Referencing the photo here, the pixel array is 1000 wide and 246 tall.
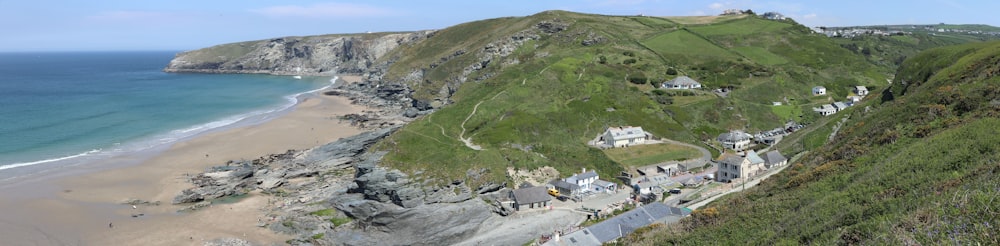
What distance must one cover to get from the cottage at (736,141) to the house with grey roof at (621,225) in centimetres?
3276

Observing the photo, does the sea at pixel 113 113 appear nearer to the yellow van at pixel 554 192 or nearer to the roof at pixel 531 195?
the roof at pixel 531 195

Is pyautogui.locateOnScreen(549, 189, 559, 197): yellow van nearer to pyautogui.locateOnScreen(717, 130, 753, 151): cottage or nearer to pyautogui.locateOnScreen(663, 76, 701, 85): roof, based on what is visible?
pyautogui.locateOnScreen(717, 130, 753, 151): cottage

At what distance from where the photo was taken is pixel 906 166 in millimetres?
25016

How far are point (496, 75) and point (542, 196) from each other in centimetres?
4963

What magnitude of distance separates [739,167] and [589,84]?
36.5 m

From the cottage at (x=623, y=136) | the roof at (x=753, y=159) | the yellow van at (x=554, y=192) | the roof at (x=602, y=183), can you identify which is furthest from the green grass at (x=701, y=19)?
the yellow van at (x=554, y=192)

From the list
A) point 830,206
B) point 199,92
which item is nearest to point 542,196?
point 830,206

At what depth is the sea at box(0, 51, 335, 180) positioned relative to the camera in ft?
253

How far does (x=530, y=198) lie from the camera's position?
5012 centimetres

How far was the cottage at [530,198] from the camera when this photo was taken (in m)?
49.9

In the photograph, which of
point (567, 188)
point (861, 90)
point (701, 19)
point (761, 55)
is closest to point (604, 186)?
point (567, 188)

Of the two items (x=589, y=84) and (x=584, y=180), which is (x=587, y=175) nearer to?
(x=584, y=180)

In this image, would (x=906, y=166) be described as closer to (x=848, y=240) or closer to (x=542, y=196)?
(x=848, y=240)

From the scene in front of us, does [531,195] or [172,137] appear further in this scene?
[172,137]
